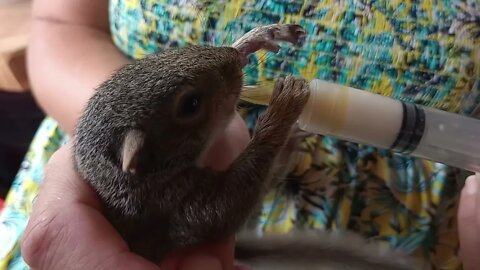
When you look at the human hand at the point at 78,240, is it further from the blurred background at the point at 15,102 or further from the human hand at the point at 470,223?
the blurred background at the point at 15,102

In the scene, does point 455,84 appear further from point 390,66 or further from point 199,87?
point 199,87

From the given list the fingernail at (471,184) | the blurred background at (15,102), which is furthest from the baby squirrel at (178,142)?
the blurred background at (15,102)

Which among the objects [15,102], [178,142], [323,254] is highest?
[178,142]

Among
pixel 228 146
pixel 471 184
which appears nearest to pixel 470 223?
pixel 471 184

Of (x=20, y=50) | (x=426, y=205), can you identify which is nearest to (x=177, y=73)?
(x=426, y=205)

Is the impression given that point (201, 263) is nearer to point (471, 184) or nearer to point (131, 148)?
point (131, 148)

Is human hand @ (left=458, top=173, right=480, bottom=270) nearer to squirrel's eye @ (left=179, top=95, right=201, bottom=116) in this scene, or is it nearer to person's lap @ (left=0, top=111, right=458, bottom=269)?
person's lap @ (left=0, top=111, right=458, bottom=269)

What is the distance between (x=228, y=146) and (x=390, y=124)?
266 millimetres

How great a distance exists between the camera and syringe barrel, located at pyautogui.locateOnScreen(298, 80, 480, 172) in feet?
2.36

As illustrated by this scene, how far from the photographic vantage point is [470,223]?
86 cm

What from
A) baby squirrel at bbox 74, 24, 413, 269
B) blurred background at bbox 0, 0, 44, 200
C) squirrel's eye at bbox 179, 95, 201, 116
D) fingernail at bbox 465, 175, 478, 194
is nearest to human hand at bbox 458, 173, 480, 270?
fingernail at bbox 465, 175, 478, 194

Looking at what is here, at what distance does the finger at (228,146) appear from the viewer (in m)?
0.90

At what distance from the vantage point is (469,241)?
85 centimetres

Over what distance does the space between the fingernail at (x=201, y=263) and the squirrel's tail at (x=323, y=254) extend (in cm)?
12
